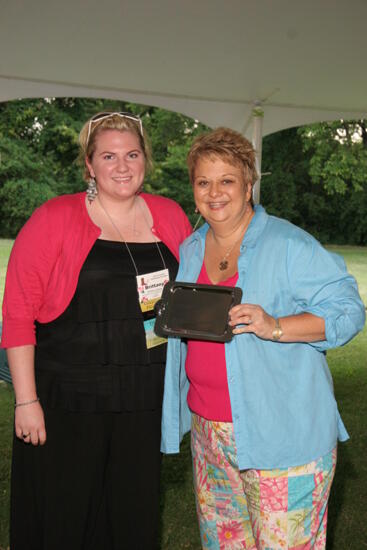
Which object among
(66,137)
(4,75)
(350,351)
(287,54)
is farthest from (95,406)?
(66,137)

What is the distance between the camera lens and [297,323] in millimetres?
1642

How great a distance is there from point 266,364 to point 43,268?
0.88 m

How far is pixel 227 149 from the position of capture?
180 cm

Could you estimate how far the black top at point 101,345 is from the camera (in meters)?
2.06

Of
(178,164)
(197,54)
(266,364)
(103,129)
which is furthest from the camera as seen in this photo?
(178,164)

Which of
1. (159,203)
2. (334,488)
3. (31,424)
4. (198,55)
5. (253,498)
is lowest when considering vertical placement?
(334,488)

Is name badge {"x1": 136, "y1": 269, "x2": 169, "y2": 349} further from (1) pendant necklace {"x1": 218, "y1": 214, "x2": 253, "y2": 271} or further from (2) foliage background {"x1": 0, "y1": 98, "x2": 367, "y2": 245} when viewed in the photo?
(2) foliage background {"x1": 0, "y1": 98, "x2": 367, "y2": 245}

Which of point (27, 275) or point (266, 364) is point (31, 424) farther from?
point (266, 364)

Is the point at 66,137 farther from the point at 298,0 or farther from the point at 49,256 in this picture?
the point at 49,256

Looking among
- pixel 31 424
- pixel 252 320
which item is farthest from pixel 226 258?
pixel 31 424

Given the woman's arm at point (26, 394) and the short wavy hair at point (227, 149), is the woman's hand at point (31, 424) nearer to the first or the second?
the woman's arm at point (26, 394)

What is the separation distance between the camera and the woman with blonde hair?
2053 millimetres

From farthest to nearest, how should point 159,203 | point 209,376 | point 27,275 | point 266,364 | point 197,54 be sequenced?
point 197,54 → point 159,203 → point 27,275 → point 209,376 → point 266,364

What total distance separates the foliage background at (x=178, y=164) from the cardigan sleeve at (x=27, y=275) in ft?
63.3
